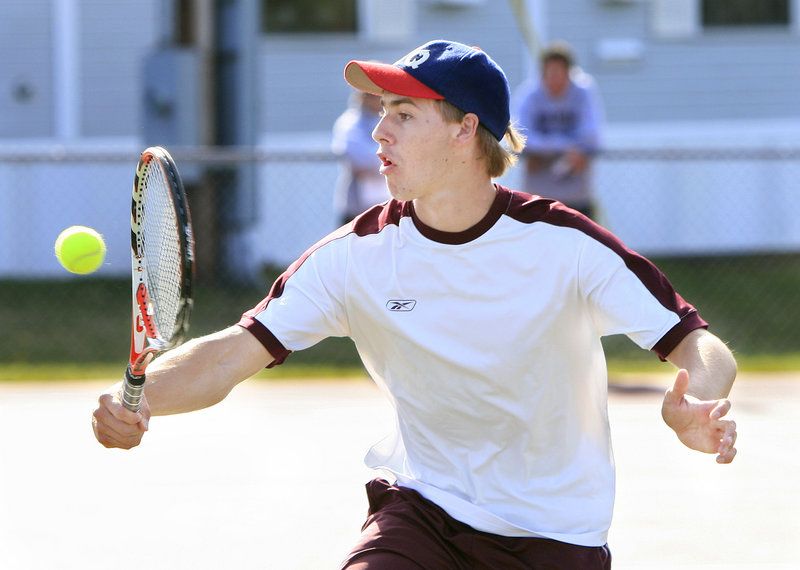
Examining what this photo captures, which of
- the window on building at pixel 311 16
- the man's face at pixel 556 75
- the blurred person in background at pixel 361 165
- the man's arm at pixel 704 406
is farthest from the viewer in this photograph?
the window on building at pixel 311 16

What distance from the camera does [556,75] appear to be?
932cm

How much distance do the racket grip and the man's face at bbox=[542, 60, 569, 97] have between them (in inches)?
270

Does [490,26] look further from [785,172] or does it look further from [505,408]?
[505,408]

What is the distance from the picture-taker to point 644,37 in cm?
1480

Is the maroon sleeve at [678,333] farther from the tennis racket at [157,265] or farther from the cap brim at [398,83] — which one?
the tennis racket at [157,265]

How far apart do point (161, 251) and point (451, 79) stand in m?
0.94

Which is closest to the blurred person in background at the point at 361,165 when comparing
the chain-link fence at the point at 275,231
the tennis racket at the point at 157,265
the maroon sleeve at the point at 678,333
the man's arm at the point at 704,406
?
the chain-link fence at the point at 275,231

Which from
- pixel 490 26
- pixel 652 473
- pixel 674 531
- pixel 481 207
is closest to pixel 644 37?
pixel 490 26

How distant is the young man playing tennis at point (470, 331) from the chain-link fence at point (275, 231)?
6.71 m

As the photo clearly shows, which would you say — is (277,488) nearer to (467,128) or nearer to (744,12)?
(467,128)

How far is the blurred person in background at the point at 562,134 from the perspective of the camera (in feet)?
31.0

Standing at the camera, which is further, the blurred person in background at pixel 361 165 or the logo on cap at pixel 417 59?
the blurred person in background at pixel 361 165

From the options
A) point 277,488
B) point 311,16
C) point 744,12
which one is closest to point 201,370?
point 277,488

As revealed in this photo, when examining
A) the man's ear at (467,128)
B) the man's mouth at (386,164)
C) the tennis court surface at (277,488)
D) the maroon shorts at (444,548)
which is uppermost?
the man's ear at (467,128)
